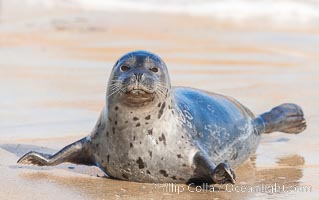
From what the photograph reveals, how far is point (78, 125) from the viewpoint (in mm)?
6723

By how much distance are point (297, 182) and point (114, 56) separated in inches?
249

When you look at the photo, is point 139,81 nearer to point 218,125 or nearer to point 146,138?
point 146,138

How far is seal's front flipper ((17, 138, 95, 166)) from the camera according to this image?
503 centimetres

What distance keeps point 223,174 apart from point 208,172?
0.20m

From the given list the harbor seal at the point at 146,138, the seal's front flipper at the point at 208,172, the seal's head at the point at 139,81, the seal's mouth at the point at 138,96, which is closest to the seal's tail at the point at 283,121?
the harbor seal at the point at 146,138

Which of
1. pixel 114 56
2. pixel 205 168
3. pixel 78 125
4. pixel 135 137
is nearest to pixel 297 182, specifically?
pixel 205 168

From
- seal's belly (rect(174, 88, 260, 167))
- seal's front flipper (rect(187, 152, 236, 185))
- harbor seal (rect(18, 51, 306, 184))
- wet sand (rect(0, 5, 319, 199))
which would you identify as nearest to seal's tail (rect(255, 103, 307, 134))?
wet sand (rect(0, 5, 319, 199))

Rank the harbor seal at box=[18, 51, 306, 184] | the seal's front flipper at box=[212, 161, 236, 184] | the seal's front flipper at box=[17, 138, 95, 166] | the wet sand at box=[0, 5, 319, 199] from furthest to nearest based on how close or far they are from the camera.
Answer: the seal's front flipper at box=[17, 138, 95, 166]
the wet sand at box=[0, 5, 319, 199]
the harbor seal at box=[18, 51, 306, 184]
the seal's front flipper at box=[212, 161, 236, 184]

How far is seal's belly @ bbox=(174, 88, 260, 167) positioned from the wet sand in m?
0.12

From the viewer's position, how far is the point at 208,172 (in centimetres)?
471

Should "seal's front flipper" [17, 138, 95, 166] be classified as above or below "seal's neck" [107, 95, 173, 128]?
below

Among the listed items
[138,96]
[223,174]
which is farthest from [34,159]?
[223,174]

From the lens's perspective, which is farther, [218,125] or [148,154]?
[218,125]

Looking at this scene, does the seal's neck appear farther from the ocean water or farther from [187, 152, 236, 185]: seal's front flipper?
the ocean water
